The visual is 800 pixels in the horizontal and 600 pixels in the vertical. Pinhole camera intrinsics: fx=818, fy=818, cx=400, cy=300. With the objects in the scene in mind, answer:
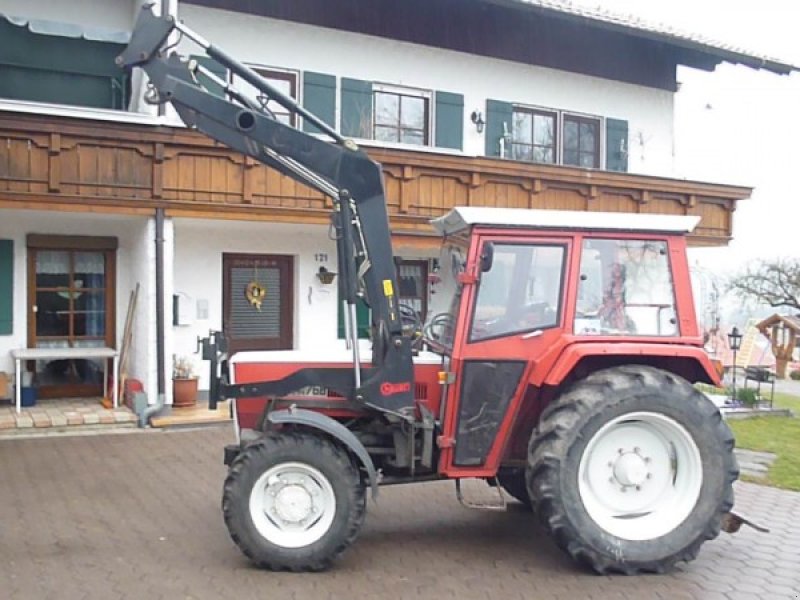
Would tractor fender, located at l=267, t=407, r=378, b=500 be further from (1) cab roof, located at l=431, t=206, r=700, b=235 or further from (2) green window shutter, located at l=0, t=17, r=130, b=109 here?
(2) green window shutter, located at l=0, t=17, r=130, b=109

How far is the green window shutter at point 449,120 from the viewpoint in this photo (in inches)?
513

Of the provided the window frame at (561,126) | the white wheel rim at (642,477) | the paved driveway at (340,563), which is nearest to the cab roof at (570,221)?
the white wheel rim at (642,477)

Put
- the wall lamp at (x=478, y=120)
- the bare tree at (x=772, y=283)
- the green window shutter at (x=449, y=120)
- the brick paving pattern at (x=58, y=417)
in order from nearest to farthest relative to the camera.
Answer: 1. the brick paving pattern at (x=58, y=417)
2. the green window shutter at (x=449, y=120)
3. the wall lamp at (x=478, y=120)
4. the bare tree at (x=772, y=283)

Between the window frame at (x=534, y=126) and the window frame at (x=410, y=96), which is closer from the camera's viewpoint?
the window frame at (x=410, y=96)

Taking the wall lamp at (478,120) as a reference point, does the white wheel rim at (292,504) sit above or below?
below

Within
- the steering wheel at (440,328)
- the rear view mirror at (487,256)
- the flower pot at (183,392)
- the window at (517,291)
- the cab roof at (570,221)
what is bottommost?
the flower pot at (183,392)

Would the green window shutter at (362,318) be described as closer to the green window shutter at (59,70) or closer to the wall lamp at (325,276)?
the wall lamp at (325,276)

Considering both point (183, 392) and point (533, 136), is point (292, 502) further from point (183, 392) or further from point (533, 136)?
point (533, 136)

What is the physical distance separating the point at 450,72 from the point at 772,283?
18.2 m

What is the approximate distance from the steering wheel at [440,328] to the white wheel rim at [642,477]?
115cm

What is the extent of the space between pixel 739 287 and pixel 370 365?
81.8 ft

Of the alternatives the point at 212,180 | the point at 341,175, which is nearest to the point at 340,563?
the point at 341,175

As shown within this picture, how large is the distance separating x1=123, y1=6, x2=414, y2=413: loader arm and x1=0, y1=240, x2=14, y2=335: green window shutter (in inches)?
253

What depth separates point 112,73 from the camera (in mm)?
10984
